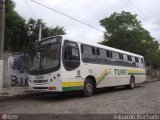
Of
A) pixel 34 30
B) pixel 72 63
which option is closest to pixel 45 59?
pixel 72 63

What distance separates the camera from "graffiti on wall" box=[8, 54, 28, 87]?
661 inches

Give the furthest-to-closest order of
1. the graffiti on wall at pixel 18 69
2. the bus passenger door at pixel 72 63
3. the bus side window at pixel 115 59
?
the graffiti on wall at pixel 18 69 < the bus side window at pixel 115 59 < the bus passenger door at pixel 72 63

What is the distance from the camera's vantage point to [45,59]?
11.7 meters

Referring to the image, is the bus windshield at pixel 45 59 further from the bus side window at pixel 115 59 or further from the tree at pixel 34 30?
the tree at pixel 34 30

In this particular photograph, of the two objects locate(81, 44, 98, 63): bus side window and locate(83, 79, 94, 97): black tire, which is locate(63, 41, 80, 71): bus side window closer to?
locate(81, 44, 98, 63): bus side window

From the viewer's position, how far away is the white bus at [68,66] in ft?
37.0

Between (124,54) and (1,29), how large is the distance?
30.2 feet

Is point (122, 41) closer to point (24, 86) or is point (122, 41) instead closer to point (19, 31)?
point (19, 31)

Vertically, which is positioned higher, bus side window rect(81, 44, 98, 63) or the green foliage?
the green foliage

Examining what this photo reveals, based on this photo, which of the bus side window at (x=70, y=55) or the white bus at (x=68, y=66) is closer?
the white bus at (x=68, y=66)

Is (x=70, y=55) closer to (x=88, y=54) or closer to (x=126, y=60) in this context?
(x=88, y=54)

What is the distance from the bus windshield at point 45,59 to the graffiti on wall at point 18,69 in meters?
4.92

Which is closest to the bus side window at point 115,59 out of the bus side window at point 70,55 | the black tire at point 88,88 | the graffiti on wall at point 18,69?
the black tire at point 88,88

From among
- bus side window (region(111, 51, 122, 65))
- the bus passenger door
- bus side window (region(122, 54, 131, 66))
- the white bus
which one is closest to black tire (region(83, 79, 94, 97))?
the white bus
